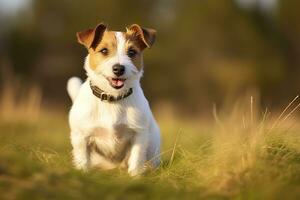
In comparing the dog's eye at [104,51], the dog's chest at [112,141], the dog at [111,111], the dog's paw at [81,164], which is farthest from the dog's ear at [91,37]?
the dog's paw at [81,164]

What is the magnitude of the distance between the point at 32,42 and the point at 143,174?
20259 millimetres

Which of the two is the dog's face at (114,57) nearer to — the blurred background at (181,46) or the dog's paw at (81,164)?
the dog's paw at (81,164)

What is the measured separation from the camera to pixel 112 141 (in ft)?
20.7

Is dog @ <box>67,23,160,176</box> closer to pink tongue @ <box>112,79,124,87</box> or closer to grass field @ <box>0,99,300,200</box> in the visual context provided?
pink tongue @ <box>112,79,124,87</box>

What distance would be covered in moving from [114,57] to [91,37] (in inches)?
13.1

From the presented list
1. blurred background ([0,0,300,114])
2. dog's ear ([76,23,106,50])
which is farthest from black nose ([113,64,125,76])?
blurred background ([0,0,300,114])

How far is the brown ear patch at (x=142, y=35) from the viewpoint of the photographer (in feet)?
21.8

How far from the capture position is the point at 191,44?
1035 inches

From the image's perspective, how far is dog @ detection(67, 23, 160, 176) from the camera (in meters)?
6.21

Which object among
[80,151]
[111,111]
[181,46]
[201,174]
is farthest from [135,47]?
[181,46]

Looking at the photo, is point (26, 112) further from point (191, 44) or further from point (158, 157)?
point (191, 44)

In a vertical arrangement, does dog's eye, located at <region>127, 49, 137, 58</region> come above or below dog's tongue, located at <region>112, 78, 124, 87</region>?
above

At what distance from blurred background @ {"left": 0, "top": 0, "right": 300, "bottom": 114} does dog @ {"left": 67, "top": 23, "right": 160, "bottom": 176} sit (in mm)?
16049

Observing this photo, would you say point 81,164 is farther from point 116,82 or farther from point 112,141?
point 116,82
